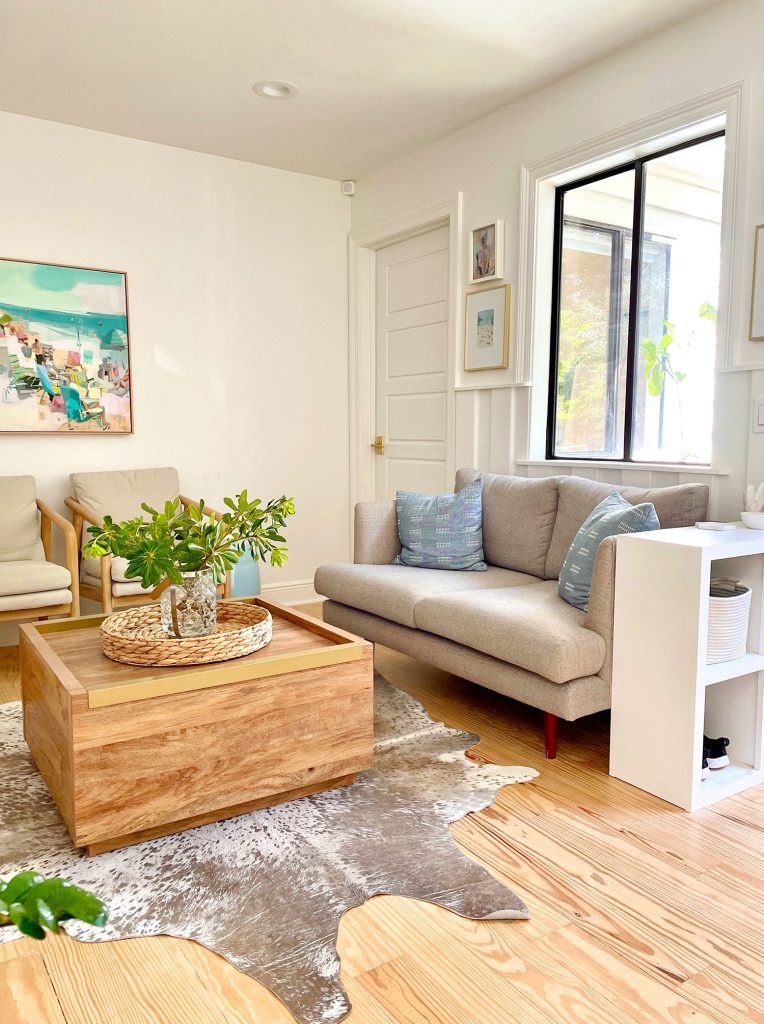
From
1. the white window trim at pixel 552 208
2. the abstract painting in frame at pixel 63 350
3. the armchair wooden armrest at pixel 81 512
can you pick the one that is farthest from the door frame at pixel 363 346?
the armchair wooden armrest at pixel 81 512

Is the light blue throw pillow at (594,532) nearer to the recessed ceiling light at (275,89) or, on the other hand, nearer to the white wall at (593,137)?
the white wall at (593,137)

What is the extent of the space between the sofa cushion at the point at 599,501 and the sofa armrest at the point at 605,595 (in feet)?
1.39

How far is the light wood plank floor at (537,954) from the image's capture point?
137 centimetres

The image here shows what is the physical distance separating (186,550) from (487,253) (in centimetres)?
250

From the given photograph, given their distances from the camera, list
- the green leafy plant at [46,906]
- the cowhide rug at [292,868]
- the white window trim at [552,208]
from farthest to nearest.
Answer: the white window trim at [552,208] < the cowhide rug at [292,868] < the green leafy plant at [46,906]

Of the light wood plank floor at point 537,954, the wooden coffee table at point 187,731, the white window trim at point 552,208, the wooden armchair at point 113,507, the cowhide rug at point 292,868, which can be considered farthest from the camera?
the wooden armchair at point 113,507

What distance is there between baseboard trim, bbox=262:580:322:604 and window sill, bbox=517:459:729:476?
1741 mm

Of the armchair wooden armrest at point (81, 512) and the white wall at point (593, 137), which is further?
the armchair wooden armrest at point (81, 512)

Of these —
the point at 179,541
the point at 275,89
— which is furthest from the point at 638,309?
the point at 179,541

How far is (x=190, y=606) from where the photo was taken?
212 cm

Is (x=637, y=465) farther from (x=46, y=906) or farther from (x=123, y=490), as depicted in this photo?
(x=46, y=906)

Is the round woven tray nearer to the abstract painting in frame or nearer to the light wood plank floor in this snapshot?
the light wood plank floor

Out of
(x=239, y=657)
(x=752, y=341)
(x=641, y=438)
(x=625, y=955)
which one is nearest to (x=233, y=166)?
(x=641, y=438)

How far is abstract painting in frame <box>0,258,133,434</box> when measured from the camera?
12.6 feet
